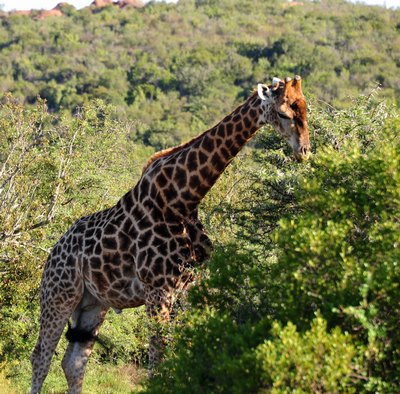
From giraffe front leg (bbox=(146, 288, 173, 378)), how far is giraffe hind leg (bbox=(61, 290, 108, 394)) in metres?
1.61

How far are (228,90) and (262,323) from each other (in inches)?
3165

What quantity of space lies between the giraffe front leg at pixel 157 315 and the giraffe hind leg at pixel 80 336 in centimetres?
161

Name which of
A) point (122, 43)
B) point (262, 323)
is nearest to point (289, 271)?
point (262, 323)

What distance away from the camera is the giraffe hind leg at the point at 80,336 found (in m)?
11.6

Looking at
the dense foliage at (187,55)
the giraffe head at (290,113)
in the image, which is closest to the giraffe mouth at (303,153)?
the giraffe head at (290,113)

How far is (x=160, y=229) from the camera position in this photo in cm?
1018

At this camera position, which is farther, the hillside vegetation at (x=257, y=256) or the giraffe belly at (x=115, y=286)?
the giraffe belly at (x=115, y=286)

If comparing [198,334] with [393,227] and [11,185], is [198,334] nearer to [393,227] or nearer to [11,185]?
[393,227]

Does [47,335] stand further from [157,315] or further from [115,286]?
[157,315]

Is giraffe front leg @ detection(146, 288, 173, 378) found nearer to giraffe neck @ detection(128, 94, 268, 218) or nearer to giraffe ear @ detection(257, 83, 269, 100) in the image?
giraffe neck @ detection(128, 94, 268, 218)

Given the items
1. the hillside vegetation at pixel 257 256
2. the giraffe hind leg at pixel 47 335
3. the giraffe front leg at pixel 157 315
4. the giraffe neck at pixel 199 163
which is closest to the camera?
the hillside vegetation at pixel 257 256

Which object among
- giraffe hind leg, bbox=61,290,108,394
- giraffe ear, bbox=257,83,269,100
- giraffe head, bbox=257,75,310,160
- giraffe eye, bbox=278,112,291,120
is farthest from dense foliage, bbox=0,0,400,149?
giraffe eye, bbox=278,112,291,120

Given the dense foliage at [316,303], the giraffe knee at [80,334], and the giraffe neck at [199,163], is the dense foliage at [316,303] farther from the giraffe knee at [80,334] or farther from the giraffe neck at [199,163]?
the giraffe knee at [80,334]

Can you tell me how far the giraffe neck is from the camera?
32.2ft
